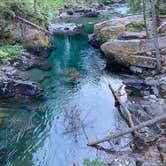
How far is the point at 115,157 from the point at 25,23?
21899 millimetres

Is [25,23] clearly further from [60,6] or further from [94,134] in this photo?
[60,6]

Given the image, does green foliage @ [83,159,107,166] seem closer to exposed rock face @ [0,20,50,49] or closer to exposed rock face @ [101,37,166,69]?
exposed rock face @ [101,37,166,69]

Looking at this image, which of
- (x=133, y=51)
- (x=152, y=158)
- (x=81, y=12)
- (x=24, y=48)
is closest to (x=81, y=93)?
(x=133, y=51)

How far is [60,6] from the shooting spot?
242 feet

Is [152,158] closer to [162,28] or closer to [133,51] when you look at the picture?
[133,51]

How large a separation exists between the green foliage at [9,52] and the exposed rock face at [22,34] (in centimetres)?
138

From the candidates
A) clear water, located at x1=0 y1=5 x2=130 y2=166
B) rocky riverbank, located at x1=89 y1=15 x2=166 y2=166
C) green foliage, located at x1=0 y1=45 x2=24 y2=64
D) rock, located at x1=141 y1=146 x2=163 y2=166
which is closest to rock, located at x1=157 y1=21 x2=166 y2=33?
rocky riverbank, located at x1=89 y1=15 x2=166 y2=166

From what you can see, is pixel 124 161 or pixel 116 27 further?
pixel 116 27

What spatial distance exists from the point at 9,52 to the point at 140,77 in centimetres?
1212

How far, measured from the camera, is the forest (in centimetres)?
2050

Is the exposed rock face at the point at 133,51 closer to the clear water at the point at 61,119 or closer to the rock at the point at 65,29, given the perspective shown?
the clear water at the point at 61,119

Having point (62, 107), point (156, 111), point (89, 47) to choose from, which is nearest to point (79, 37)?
point (89, 47)

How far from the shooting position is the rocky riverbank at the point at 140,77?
19.7 metres

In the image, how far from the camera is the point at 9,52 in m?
34.7
